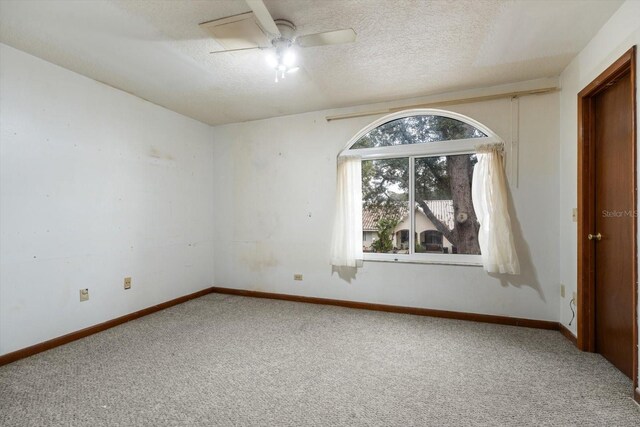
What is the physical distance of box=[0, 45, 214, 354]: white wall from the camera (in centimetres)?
240

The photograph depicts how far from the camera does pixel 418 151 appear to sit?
3445mm

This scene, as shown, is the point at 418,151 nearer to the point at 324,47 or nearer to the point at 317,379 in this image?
the point at 324,47

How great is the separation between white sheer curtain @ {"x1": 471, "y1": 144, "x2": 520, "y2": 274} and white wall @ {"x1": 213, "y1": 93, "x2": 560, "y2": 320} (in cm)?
17

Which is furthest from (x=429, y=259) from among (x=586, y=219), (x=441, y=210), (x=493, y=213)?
(x=586, y=219)

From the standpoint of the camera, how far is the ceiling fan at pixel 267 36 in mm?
1952

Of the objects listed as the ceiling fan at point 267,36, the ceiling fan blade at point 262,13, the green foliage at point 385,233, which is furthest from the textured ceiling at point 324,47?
the green foliage at point 385,233

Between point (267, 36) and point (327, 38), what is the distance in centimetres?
42

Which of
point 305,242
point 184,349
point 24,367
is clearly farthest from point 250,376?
point 305,242

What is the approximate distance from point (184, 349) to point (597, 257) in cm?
346

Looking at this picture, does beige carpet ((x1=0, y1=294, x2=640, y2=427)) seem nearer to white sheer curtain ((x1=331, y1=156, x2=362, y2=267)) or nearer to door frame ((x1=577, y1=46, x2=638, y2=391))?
door frame ((x1=577, y1=46, x2=638, y2=391))

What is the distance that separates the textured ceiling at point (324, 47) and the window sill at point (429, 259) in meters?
1.82

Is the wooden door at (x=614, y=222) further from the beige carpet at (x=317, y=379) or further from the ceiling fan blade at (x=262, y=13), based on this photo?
the ceiling fan blade at (x=262, y=13)

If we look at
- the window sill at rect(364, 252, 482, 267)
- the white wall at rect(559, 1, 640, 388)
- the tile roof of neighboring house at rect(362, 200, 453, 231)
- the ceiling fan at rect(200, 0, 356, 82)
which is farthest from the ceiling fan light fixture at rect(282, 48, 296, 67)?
the window sill at rect(364, 252, 482, 267)

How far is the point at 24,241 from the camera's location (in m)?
2.45
